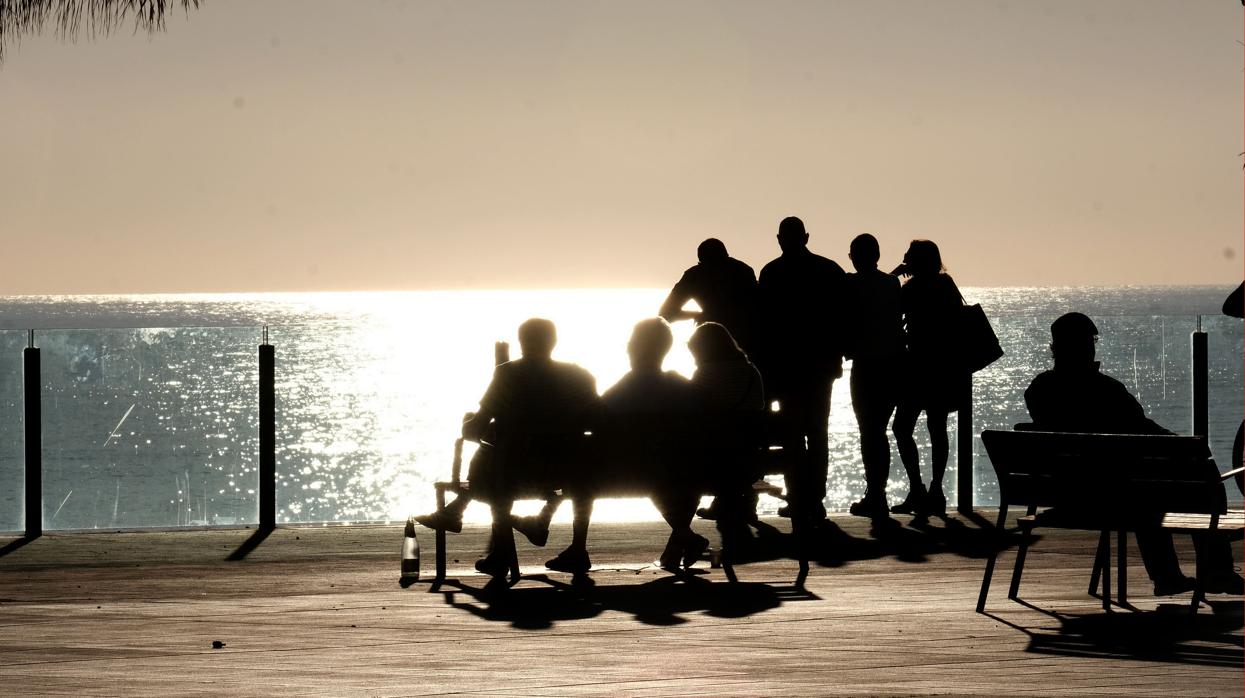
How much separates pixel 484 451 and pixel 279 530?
254cm

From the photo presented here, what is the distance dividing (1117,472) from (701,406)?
7.06 ft

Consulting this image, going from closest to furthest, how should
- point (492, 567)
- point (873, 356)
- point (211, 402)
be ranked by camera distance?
1. point (492, 567)
2. point (873, 356)
3. point (211, 402)

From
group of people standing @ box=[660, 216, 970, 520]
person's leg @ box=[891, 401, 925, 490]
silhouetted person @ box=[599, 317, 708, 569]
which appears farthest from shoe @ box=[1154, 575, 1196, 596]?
person's leg @ box=[891, 401, 925, 490]

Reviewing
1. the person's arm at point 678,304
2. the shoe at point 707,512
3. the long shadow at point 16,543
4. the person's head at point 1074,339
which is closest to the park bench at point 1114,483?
the person's head at point 1074,339

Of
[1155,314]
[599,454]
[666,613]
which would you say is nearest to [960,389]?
[1155,314]

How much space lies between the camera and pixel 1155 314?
1235cm

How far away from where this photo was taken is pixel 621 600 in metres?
7.48

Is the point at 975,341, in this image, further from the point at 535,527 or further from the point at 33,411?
the point at 33,411

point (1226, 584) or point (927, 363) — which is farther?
point (927, 363)

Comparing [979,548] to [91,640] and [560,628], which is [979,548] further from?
[91,640]

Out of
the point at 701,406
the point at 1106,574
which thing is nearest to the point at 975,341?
the point at 701,406

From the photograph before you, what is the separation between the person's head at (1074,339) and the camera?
7.66 m

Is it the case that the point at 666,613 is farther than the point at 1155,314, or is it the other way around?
the point at 1155,314

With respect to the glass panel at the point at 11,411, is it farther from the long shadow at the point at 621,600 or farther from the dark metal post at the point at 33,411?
the long shadow at the point at 621,600
